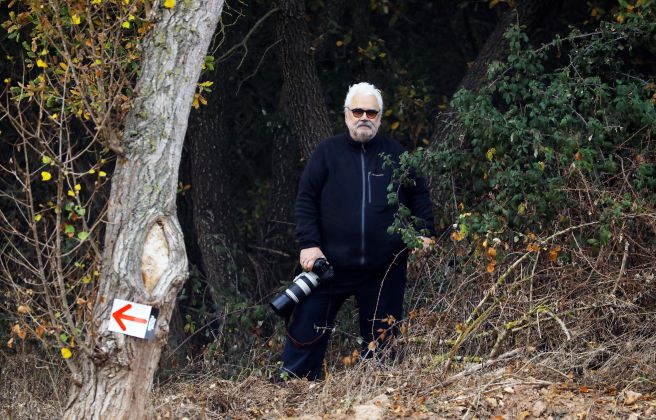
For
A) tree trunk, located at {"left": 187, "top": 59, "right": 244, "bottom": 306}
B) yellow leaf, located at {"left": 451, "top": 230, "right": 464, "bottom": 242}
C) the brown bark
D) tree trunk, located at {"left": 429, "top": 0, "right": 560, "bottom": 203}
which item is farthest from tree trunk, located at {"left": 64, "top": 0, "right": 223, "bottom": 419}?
tree trunk, located at {"left": 187, "top": 59, "right": 244, "bottom": 306}

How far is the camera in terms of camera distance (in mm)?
7141

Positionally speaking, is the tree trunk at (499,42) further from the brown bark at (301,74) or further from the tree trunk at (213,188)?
the tree trunk at (213,188)

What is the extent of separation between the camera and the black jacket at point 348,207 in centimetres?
717

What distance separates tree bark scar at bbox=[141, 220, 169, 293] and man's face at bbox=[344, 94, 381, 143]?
1722 mm

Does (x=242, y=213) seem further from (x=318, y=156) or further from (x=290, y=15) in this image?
(x=318, y=156)

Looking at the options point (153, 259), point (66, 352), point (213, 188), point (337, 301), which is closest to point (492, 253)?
point (337, 301)

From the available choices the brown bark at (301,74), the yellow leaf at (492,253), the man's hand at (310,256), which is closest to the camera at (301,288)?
the man's hand at (310,256)

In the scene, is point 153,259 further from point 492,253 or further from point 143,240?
point 492,253

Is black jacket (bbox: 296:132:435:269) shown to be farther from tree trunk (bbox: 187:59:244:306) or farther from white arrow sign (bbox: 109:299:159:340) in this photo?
tree trunk (bbox: 187:59:244:306)

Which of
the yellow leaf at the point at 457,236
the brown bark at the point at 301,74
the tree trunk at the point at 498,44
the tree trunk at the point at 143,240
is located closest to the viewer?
the tree trunk at the point at 143,240

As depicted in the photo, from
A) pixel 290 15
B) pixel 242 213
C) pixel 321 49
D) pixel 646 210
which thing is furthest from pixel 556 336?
pixel 242 213

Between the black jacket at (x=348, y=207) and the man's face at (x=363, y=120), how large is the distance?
8cm

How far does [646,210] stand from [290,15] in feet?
11.9

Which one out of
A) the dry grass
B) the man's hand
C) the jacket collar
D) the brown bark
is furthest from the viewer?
the brown bark
